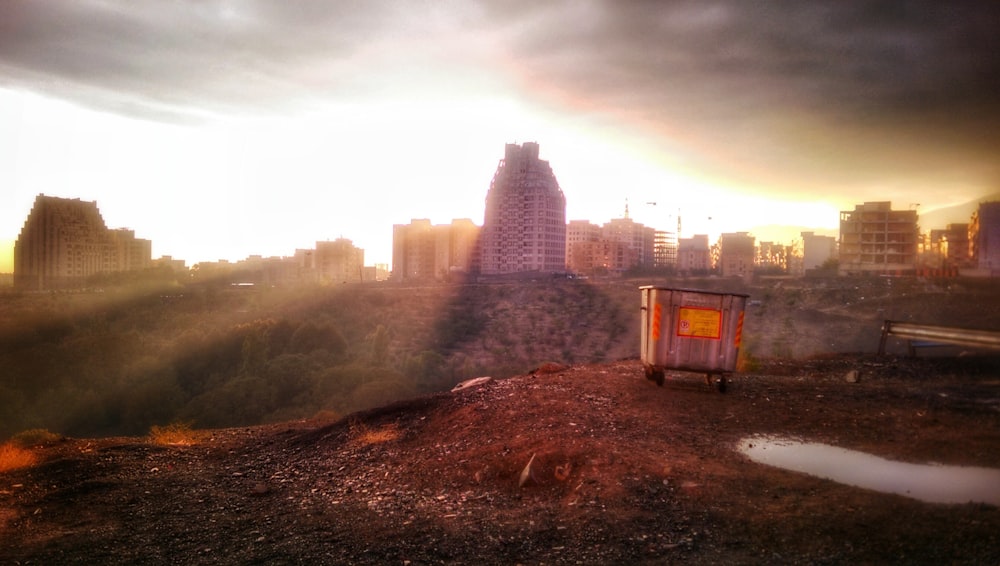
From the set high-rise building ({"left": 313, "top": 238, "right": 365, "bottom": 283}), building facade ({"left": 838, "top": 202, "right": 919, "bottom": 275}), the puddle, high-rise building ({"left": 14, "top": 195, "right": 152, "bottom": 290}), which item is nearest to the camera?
the puddle

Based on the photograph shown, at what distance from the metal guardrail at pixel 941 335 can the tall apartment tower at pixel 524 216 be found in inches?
2474

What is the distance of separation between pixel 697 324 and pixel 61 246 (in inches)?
2492

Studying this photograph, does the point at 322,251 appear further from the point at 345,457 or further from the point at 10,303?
the point at 345,457

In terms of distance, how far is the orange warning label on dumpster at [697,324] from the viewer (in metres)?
10.8

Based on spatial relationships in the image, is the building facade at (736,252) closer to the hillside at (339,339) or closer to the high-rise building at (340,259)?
the hillside at (339,339)

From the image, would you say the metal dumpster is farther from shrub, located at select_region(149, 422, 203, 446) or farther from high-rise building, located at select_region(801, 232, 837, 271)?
high-rise building, located at select_region(801, 232, 837, 271)

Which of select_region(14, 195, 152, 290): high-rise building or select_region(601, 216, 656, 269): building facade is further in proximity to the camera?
select_region(601, 216, 656, 269): building facade

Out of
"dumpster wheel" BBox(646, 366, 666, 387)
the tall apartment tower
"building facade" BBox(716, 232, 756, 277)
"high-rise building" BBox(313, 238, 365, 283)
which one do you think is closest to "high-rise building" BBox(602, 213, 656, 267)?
the tall apartment tower

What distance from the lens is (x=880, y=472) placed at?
21.9 feet

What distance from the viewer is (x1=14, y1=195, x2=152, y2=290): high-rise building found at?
Result: 2039 inches

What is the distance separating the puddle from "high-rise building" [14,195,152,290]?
195 ft

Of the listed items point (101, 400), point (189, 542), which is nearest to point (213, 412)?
point (101, 400)

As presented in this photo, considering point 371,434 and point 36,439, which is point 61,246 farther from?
point 371,434

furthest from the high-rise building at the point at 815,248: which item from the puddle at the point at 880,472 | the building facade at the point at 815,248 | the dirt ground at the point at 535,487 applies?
the puddle at the point at 880,472
